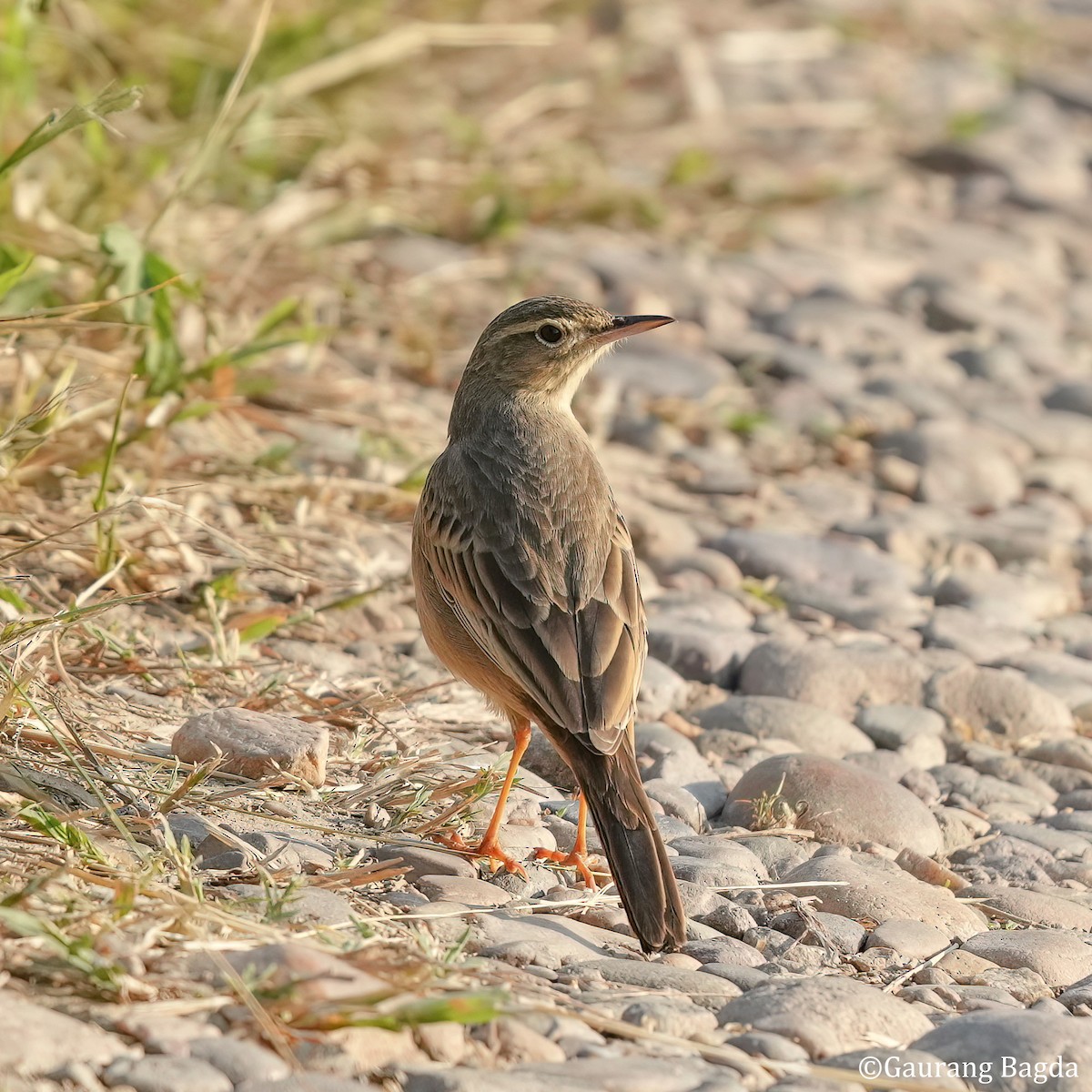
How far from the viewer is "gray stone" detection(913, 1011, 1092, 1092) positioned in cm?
359

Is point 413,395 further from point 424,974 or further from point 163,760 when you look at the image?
point 424,974

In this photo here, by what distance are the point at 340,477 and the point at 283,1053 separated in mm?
4045

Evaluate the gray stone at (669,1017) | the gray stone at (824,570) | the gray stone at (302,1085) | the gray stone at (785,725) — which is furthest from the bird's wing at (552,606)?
the gray stone at (824,570)

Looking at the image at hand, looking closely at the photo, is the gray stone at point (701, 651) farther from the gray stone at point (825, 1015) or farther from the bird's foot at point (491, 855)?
the gray stone at point (825, 1015)

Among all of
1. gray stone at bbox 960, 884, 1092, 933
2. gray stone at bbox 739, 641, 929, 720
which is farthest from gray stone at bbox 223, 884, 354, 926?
gray stone at bbox 739, 641, 929, 720

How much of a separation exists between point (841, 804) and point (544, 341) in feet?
6.25

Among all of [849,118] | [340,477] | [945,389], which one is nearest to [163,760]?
[340,477]

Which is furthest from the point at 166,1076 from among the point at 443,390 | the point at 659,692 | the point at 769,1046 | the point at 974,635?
the point at 443,390

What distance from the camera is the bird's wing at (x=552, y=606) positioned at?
14.8ft

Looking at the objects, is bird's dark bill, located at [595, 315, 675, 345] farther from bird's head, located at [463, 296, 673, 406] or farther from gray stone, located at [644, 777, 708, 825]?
gray stone, located at [644, 777, 708, 825]

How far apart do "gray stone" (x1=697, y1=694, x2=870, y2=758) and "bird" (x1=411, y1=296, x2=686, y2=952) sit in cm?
71

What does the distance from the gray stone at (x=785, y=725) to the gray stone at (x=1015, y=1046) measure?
1.92m

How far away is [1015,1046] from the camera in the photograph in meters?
3.65

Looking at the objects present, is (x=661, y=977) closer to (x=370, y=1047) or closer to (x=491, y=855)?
(x=491, y=855)
